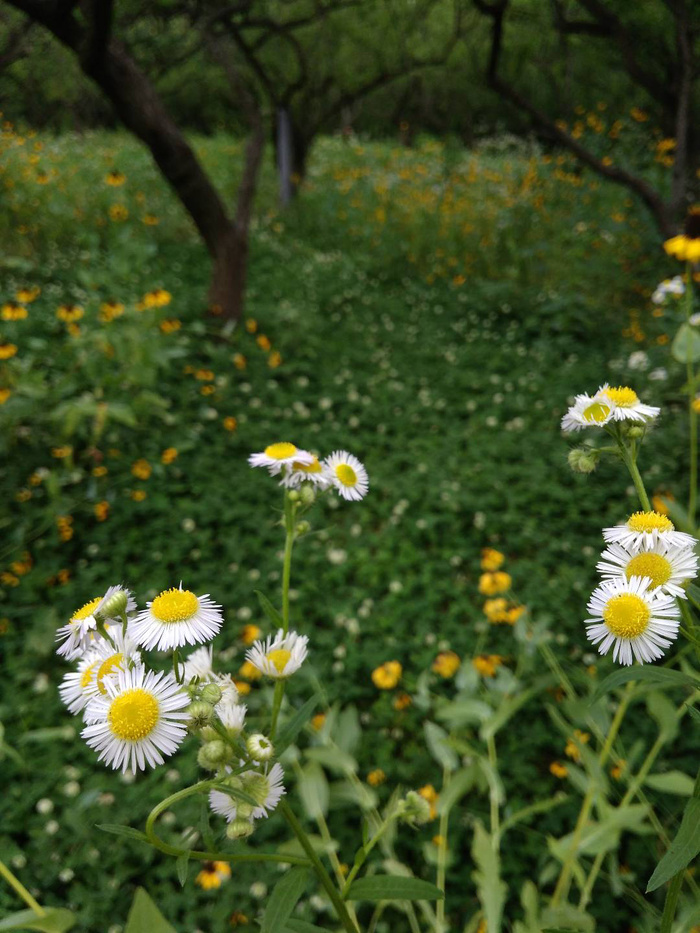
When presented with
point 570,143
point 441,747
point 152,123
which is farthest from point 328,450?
point 570,143

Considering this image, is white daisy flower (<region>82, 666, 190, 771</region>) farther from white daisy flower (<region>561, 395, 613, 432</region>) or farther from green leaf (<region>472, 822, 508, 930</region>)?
green leaf (<region>472, 822, 508, 930</region>)

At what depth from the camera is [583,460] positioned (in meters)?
0.73

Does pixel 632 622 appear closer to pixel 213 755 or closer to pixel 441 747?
pixel 213 755

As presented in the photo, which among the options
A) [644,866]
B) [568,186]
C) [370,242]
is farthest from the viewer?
[568,186]

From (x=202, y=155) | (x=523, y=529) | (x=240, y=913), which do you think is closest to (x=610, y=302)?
(x=523, y=529)

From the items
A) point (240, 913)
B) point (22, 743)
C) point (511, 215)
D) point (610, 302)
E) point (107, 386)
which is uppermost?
point (511, 215)

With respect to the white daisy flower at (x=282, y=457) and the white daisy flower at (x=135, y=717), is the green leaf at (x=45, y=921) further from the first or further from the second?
the white daisy flower at (x=282, y=457)

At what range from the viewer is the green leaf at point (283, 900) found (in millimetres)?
590

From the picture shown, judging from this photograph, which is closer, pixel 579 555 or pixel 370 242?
pixel 579 555

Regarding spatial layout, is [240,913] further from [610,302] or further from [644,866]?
[610,302]

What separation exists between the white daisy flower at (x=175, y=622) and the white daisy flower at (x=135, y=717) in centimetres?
4

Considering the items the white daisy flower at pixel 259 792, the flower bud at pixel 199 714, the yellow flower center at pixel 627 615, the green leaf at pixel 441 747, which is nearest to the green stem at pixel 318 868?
the white daisy flower at pixel 259 792

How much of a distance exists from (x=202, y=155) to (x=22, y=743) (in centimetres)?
692

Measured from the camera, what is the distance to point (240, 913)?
4.41 feet
